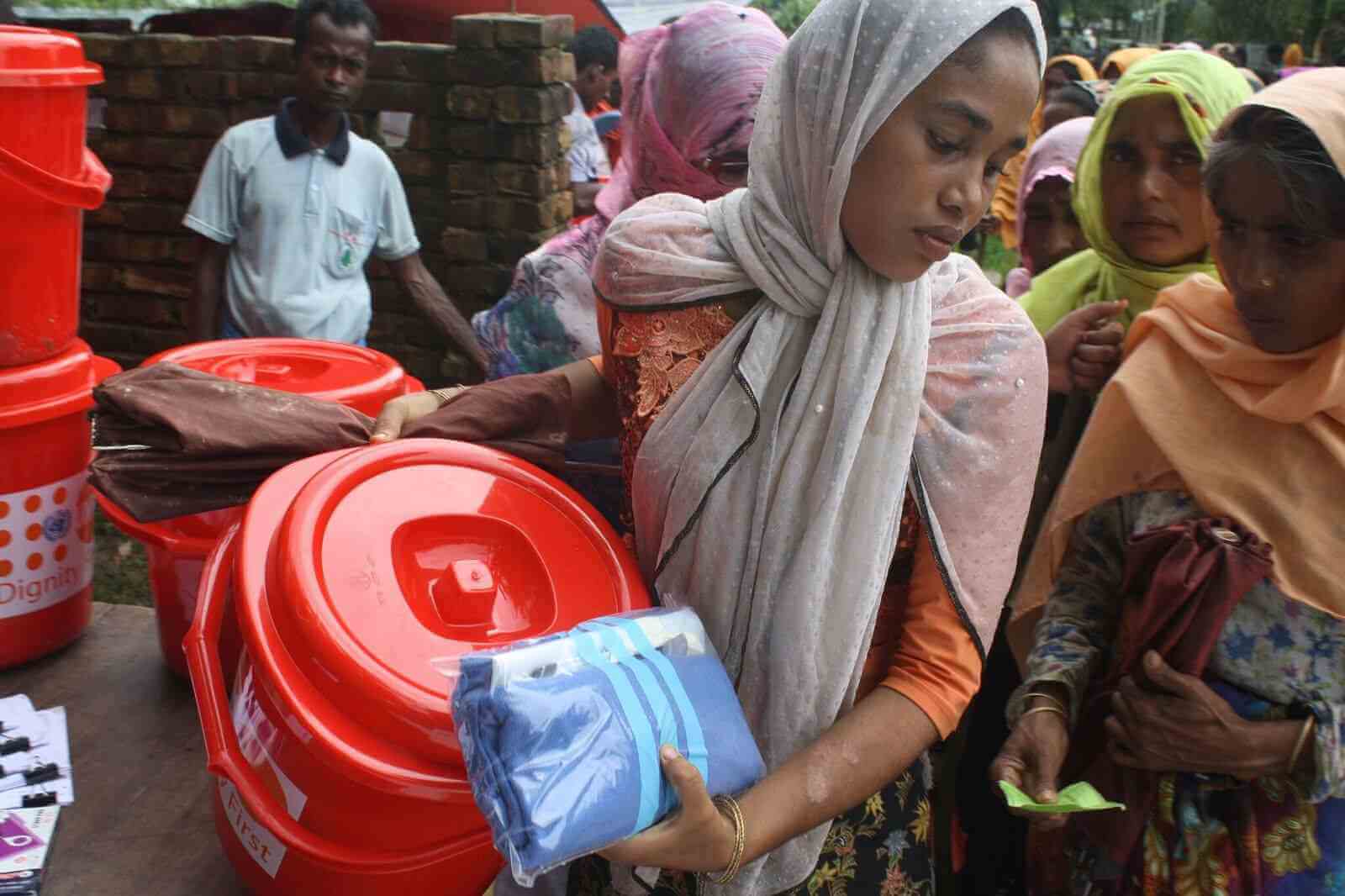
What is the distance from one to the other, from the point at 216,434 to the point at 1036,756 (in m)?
1.17

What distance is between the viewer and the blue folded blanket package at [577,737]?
0.99 metres

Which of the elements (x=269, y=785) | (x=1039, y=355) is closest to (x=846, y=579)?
(x=1039, y=355)

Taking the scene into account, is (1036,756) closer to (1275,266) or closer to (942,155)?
(1275,266)

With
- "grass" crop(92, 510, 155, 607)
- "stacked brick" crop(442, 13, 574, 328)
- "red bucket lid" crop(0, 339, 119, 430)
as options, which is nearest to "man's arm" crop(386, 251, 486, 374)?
"stacked brick" crop(442, 13, 574, 328)

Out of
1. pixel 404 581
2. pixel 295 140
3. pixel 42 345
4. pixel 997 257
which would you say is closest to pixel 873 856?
pixel 404 581

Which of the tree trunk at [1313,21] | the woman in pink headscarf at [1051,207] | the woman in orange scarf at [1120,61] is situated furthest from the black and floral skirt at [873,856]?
the tree trunk at [1313,21]

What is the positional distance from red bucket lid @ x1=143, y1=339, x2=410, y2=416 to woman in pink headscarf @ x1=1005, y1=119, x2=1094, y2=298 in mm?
1703

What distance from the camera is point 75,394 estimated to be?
7.13ft

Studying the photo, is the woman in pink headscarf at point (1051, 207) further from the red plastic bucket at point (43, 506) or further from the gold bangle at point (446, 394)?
the red plastic bucket at point (43, 506)

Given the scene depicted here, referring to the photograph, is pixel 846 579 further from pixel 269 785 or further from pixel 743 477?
pixel 269 785

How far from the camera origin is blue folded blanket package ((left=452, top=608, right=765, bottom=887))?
99cm

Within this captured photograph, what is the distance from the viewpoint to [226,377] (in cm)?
176

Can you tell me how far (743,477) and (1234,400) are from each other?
2.72ft

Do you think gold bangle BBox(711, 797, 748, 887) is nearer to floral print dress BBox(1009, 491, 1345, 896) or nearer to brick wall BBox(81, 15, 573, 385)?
floral print dress BBox(1009, 491, 1345, 896)
